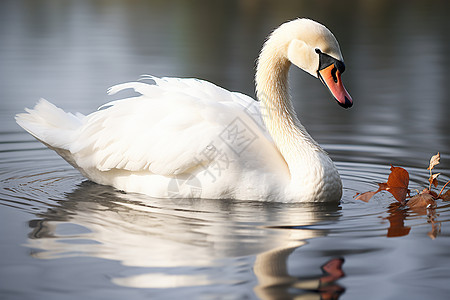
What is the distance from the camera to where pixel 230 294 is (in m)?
4.08

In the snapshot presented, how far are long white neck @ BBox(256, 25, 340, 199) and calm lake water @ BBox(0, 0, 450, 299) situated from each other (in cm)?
29

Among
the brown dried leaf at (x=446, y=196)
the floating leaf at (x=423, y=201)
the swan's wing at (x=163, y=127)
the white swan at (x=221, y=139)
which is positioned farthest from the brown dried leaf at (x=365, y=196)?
the swan's wing at (x=163, y=127)

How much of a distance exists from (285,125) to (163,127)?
96 centimetres

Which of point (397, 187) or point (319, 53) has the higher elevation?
point (319, 53)

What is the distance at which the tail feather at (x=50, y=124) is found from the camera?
678cm

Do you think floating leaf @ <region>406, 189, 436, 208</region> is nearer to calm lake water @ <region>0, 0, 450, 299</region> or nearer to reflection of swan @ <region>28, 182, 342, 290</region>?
calm lake water @ <region>0, 0, 450, 299</region>

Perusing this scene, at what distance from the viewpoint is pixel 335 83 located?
6.10 metres

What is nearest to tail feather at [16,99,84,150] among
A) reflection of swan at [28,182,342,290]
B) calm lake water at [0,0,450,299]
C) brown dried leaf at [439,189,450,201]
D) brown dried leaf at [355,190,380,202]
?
calm lake water at [0,0,450,299]

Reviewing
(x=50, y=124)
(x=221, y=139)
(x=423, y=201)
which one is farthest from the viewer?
(x=50, y=124)

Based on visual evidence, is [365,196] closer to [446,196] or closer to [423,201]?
[423,201]

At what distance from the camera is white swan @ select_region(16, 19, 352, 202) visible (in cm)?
604

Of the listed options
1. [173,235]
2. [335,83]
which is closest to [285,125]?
[335,83]

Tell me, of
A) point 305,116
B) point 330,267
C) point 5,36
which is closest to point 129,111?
point 330,267

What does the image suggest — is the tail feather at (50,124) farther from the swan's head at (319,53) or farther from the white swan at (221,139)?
the swan's head at (319,53)
